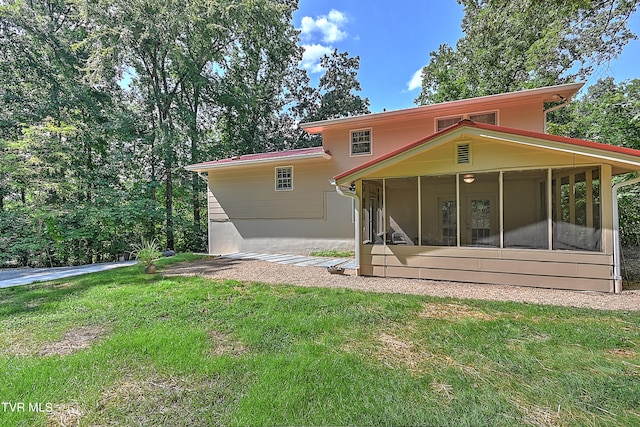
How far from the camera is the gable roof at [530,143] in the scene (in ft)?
14.4

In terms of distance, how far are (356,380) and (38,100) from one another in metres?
16.5

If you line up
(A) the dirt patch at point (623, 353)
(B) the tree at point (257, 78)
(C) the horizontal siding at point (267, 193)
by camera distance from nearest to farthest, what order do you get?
(A) the dirt patch at point (623, 353) < (C) the horizontal siding at point (267, 193) < (B) the tree at point (257, 78)

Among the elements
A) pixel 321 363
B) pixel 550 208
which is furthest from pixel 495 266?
pixel 321 363

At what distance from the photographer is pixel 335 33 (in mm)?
18203

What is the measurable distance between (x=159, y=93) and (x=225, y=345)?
15.8 meters

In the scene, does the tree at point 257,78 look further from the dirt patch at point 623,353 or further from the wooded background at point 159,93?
the dirt patch at point 623,353

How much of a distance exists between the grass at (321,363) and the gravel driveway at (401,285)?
0.56 metres

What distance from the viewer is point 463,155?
5551 millimetres

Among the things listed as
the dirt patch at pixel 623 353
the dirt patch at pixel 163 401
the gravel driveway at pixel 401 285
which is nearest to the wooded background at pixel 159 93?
the gravel driveway at pixel 401 285

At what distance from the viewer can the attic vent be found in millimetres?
5508

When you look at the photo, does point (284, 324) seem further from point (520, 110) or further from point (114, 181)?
point (114, 181)

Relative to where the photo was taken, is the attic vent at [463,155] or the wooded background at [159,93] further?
the wooded background at [159,93]

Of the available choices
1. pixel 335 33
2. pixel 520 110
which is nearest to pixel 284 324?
pixel 520 110

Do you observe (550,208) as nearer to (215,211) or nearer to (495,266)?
(495,266)
